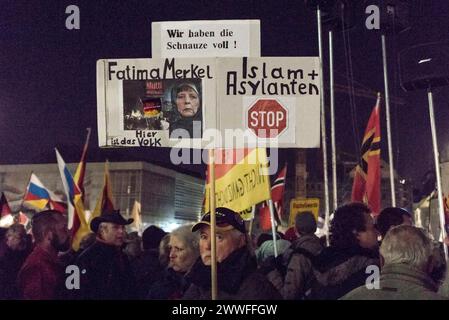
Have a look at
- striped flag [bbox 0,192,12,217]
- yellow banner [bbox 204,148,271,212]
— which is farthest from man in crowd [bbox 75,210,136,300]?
striped flag [bbox 0,192,12,217]

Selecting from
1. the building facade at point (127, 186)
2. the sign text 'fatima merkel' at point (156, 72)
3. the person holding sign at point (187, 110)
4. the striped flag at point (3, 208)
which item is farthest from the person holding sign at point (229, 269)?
the building facade at point (127, 186)

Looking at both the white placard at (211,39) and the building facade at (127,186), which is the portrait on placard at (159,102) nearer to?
the white placard at (211,39)

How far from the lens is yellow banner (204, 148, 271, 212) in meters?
6.25

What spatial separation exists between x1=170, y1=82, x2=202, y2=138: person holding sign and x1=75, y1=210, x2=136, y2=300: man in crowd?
1.42 metres

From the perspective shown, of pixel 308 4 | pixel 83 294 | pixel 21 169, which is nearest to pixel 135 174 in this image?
pixel 21 169

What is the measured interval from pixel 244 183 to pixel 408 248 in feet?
10.7

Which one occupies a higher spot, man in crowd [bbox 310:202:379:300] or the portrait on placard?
the portrait on placard

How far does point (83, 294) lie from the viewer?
5.18 meters

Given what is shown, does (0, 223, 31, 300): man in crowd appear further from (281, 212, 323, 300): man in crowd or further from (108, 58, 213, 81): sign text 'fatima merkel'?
(281, 212, 323, 300): man in crowd

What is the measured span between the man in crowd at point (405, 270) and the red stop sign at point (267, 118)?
1419 mm

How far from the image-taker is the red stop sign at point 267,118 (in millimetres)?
4527

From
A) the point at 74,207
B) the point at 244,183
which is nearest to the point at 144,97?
the point at 244,183

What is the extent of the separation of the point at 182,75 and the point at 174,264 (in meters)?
1.38

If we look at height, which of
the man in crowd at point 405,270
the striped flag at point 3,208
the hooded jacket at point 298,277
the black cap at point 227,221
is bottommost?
the hooded jacket at point 298,277
